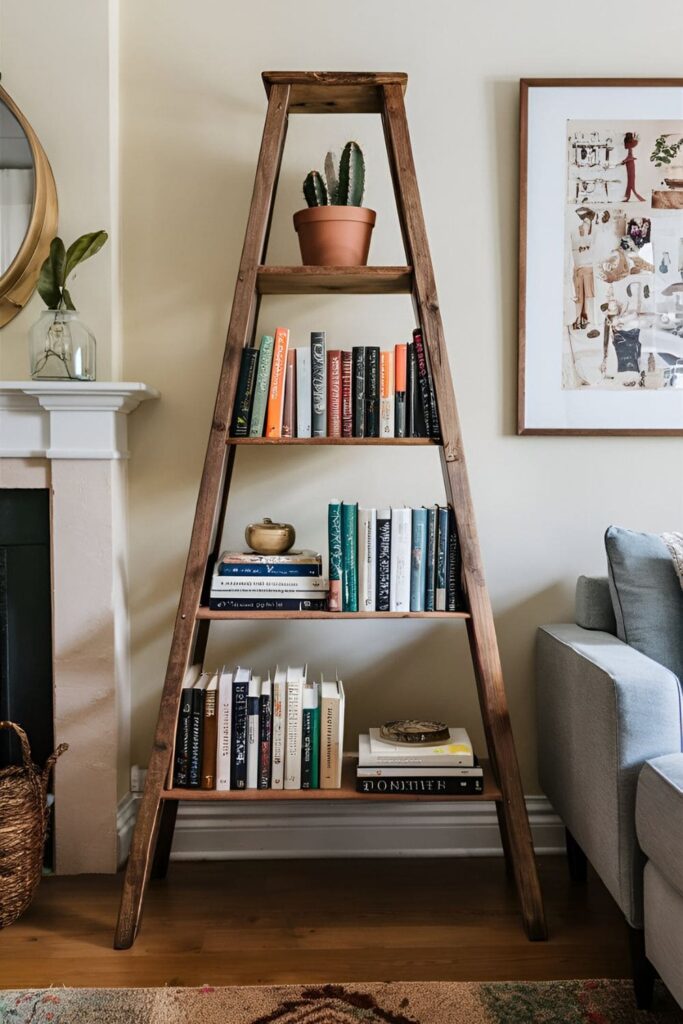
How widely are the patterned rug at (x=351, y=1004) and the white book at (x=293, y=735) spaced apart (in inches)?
16.3

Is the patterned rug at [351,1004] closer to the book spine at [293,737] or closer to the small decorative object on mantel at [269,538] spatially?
the book spine at [293,737]

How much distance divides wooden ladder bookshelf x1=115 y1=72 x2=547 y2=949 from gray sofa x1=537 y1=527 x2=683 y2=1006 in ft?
0.53

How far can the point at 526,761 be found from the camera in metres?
2.37

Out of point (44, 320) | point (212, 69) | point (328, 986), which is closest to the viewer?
point (328, 986)

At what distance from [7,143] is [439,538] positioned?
142 centimetres

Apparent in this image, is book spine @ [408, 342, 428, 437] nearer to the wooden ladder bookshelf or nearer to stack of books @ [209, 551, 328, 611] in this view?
the wooden ladder bookshelf

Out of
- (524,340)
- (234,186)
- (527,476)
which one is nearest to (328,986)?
(527,476)

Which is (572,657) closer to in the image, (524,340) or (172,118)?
(524,340)

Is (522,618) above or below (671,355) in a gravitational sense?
below

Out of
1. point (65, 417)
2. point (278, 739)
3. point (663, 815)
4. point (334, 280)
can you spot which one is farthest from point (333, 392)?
point (663, 815)

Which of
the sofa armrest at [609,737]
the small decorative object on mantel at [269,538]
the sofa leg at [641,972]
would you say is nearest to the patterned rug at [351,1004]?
the sofa leg at [641,972]

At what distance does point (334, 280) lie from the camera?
6.77 feet

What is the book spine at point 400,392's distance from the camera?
1985 millimetres

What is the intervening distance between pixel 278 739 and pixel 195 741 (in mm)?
181
